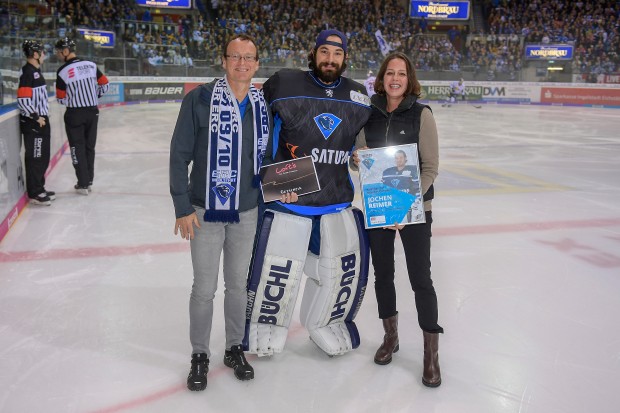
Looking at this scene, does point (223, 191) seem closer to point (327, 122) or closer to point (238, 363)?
point (327, 122)

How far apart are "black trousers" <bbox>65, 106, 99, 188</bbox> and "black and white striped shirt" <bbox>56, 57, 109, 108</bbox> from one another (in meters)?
0.09

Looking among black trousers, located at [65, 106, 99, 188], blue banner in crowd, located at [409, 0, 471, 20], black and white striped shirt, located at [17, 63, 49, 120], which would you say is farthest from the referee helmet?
A: blue banner in crowd, located at [409, 0, 471, 20]

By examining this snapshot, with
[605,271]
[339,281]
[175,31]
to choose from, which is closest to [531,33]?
[175,31]

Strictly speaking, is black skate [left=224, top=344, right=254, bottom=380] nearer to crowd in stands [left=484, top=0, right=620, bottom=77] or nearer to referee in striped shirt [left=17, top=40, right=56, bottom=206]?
referee in striped shirt [left=17, top=40, right=56, bottom=206]

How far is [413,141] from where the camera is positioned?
2.52m

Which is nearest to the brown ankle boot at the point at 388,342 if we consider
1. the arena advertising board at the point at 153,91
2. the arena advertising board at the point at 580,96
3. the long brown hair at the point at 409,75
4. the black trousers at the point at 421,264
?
the black trousers at the point at 421,264

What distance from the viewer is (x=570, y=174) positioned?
7926 mm

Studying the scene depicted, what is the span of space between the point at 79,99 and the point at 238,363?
4.31 m

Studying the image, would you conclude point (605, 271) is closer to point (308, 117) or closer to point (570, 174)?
point (308, 117)

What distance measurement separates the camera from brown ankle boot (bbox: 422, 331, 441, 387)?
254cm

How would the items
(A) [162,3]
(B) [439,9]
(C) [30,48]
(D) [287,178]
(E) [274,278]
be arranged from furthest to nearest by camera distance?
(B) [439,9] → (A) [162,3] → (C) [30,48] → (E) [274,278] → (D) [287,178]

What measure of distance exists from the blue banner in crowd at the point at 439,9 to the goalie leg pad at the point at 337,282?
2918 cm

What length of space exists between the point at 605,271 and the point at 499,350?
169 cm

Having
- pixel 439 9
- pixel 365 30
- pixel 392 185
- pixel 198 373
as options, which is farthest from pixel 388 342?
pixel 439 9
